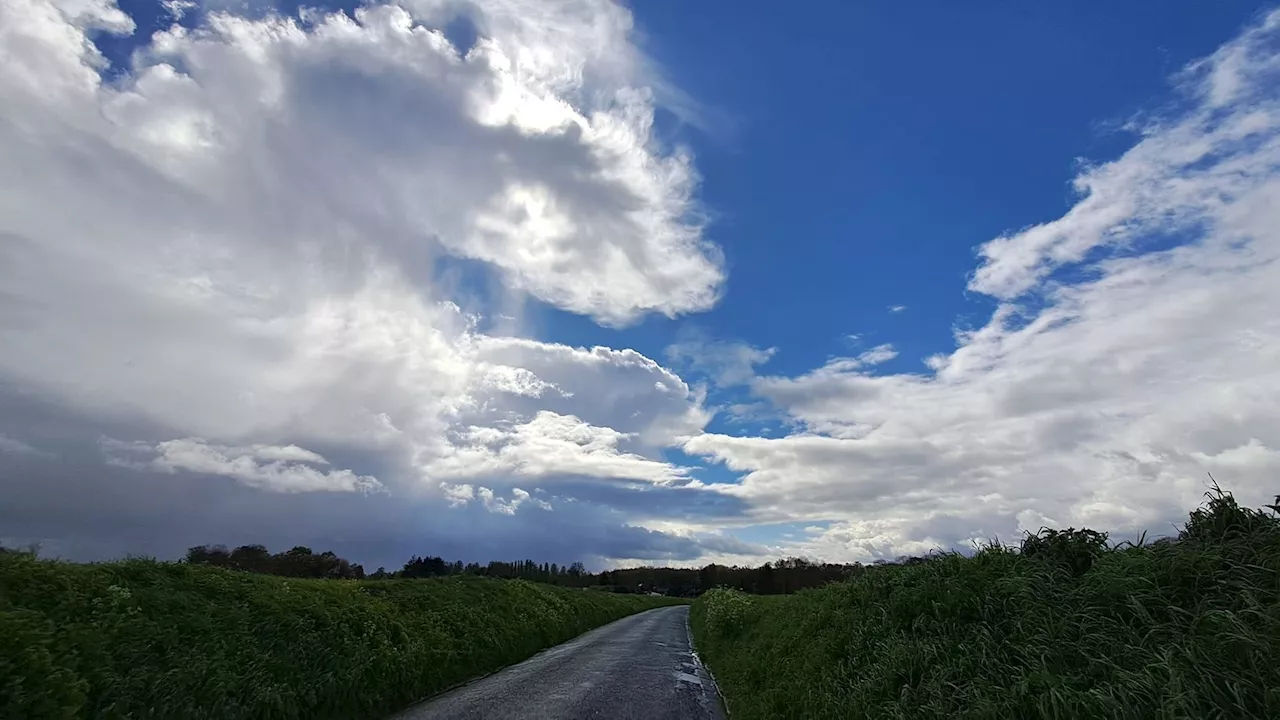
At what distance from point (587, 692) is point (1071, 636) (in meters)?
13.8

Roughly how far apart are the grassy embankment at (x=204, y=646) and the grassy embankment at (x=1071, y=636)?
392 inches

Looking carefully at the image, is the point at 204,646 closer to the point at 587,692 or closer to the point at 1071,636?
the point at 587,692

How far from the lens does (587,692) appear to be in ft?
59.7

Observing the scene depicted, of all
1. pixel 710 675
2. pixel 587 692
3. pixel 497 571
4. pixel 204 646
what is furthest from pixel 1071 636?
pixel 497 571

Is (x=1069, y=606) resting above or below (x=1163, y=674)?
above

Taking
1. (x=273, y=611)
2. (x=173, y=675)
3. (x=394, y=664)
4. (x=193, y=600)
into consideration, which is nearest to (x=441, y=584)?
(x=394, y=664)

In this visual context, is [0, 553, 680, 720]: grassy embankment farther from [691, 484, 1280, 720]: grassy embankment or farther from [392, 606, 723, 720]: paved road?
[691, 484, 1280, 720]: grassy embankment

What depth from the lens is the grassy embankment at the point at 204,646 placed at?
29.5 feet

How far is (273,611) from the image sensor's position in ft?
50.0

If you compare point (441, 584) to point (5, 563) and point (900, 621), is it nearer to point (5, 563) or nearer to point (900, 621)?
point (5, 563)

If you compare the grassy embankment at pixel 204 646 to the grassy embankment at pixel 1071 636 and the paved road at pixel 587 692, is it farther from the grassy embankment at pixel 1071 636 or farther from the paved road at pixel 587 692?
the grassy embankment at pixel 1071 636

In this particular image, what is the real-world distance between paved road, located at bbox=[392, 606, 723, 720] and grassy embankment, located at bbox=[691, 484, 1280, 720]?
3932 millimetres

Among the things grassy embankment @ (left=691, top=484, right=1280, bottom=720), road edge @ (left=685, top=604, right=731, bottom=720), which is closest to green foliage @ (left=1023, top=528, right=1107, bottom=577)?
grassy embankment @ (left=691, top=484, right=1280, bottom=720)

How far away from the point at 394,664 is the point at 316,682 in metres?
3.59
